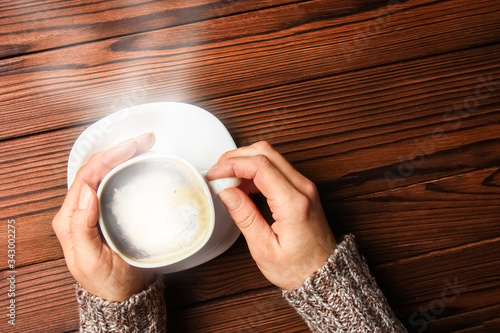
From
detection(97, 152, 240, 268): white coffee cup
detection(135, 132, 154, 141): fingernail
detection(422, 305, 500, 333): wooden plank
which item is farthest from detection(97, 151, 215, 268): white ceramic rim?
detection(422, 305, 500, 333): wooden plank

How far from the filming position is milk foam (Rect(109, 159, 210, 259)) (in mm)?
488

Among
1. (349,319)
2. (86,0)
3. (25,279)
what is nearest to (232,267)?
(349,319)

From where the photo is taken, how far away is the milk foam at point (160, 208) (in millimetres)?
488

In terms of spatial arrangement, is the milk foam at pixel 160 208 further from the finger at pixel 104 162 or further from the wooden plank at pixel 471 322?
the wooden plank at pixel 471 322

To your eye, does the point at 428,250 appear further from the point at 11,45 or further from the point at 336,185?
the point at 11,45

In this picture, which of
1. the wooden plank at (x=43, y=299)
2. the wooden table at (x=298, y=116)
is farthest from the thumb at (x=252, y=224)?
the wooden plank at (x=43, y=299)

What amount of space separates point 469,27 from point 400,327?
491mm

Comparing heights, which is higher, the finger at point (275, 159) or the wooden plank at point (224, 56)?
the wooden plank at point (224, 56)

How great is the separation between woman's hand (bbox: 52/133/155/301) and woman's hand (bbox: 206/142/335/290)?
14 cm

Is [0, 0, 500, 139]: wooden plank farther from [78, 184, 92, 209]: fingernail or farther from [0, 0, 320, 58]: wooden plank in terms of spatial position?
[78, 184, 92, 209]: fingernail

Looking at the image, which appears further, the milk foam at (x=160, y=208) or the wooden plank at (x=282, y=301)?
the wooden plank at (x=282, y=301)

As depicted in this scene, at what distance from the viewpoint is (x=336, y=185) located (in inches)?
27.4

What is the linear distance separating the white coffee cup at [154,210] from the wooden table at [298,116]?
0.20 m

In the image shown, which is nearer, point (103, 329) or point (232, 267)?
point (103, 329)
